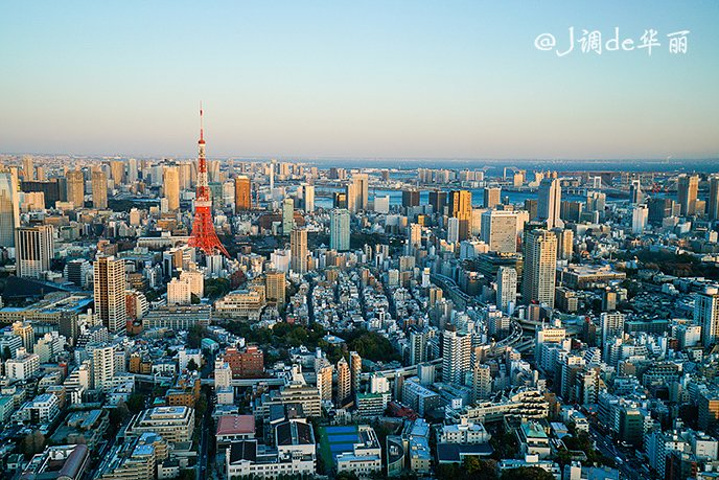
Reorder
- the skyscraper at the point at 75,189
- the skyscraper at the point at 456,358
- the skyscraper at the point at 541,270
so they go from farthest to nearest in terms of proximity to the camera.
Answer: the skyscraper at the point at 75,189
the skyscraper at the point at 541,270
the skyscraper at the point at 456,358

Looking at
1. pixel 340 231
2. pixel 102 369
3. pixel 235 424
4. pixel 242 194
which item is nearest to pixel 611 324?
pixel 235 424

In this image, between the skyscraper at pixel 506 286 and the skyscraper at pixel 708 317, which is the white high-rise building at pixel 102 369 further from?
the skyscraper at pixel 708 317

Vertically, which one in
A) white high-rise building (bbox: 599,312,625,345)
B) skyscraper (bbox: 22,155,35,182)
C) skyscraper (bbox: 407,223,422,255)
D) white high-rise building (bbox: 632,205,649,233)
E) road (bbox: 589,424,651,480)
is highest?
skyscraper (bbox: 22,155,35,182)

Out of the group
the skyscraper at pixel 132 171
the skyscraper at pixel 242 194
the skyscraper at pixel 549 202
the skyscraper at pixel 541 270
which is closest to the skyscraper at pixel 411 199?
the skyscraper at pixel 549 202

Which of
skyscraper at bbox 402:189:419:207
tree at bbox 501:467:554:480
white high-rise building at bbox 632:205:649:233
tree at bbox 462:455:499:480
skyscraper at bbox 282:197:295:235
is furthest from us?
skyscraper at bbox 402:189:419:207

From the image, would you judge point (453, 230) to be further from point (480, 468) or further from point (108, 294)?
point (480, 468)

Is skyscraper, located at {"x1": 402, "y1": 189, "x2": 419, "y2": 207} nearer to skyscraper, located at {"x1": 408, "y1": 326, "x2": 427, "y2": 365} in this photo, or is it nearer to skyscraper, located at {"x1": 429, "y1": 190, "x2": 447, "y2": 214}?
skyscraper, located at {"x1": 429, "y1": 190, "x2": 447, "y2": 214}

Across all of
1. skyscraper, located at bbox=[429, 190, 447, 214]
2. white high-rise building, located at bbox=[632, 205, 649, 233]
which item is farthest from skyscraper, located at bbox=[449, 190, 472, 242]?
white high-rise building, located at bbox=[632, 205, 649, 233]
